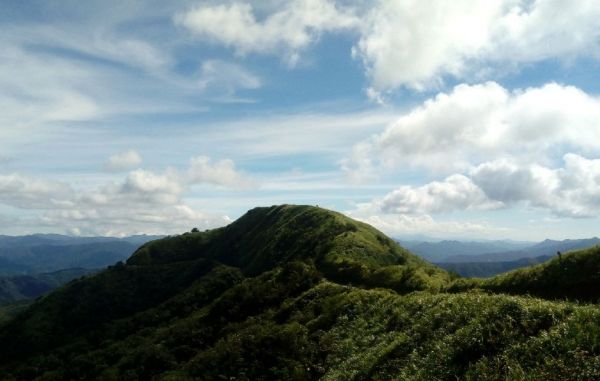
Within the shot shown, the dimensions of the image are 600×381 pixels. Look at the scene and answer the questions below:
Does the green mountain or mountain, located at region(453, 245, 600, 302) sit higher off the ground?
mountain, located at region(453, 245, 600, 302)

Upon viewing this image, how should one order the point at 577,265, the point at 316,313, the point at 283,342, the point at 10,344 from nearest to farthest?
1. the point at 577,265
2. the point at 283,342
3. the point at 316,313
4. the point at 10,344

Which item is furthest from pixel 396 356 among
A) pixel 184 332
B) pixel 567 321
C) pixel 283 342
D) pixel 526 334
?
pixel 184 332

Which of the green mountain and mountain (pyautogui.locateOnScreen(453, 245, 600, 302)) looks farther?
mountain (pyautogui.locateOnScreen(453, 245, 600, 302))

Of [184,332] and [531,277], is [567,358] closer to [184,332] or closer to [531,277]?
[531,277]

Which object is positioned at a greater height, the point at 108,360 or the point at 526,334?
the point at 526,334

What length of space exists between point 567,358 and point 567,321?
142 inches

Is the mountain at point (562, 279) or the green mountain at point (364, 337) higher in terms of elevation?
the mountain at point (562, 279)

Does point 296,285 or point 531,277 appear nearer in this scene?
point 531,277

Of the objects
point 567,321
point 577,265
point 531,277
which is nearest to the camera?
point 567,321

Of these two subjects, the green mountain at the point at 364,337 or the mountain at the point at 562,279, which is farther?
the mountain at the point at 562,279

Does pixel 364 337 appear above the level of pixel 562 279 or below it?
below

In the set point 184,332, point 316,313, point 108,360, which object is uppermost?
point 316,313

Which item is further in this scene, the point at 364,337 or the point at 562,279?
the point at 364,337

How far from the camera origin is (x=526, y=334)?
84.6 feet
